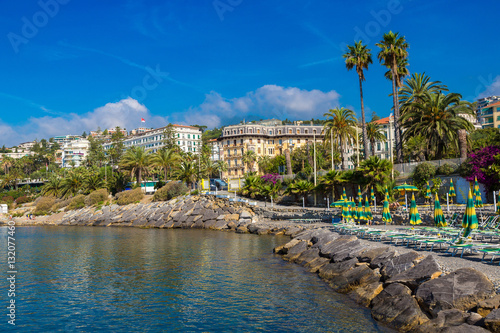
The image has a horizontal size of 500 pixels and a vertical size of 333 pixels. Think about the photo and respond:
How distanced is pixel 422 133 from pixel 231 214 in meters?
23.7

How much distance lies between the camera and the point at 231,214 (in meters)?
50.3

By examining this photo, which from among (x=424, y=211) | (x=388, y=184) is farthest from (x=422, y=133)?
(x=424, y=211)

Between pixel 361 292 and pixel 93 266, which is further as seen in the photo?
pixel 93 266

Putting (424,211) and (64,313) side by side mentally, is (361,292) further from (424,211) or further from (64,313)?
(424,211)

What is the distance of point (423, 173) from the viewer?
40.6 m

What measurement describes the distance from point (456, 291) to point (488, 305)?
1.06 meters

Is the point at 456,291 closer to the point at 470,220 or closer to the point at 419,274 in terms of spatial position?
the point at 419,274

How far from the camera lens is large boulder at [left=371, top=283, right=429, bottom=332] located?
471 inches

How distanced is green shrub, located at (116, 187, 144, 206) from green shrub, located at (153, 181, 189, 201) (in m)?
4.34

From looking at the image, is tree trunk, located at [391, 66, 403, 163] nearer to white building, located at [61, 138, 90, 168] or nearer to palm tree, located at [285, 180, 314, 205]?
palm tree, located at [285, 180, 314, 205]

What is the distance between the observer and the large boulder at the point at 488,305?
10680mm

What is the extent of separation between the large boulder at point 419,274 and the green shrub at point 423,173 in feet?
92.4

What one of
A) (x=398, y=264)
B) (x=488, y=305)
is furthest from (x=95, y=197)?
(x=488, y=305)

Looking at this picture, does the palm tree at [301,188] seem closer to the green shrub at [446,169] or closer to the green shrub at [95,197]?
the green shrub at [446,169]
